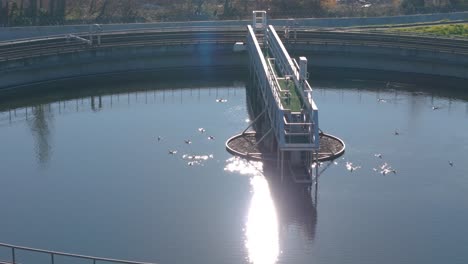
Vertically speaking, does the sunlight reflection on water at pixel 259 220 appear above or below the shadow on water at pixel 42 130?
below

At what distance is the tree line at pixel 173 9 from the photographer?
72125 millimetres

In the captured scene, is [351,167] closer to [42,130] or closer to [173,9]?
[42,130]

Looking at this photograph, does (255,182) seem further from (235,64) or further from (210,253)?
(235,64)

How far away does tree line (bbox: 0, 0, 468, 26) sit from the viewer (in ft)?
237

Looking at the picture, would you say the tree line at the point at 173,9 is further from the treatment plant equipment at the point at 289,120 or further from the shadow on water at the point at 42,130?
the treatment plant equipment at the point at 289,120

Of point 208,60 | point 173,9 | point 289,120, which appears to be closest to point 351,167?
point 289,120

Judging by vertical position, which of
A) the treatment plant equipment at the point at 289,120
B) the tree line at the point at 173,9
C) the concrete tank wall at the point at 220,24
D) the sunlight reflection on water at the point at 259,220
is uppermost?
the tree line at the point at 173,9

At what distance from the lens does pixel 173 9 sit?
81.8 metres

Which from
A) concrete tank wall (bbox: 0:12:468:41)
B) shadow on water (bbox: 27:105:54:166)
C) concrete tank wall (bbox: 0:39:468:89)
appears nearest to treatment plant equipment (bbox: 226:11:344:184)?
shadow on water (bbox: 27:105:54:166)

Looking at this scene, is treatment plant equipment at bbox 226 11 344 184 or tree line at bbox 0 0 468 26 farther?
tree line at bbox 0 0 468 26

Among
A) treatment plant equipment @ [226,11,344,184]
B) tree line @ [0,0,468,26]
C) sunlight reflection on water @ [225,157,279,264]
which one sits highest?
tree line @ [0,0,468,26]

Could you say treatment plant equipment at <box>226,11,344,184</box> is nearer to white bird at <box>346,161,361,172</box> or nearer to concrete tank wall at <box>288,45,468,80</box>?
white bird at <box>346,161,361,172</box>

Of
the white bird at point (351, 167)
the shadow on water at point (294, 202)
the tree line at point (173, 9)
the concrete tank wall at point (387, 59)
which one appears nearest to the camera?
the shadow on water at point (294, 202)

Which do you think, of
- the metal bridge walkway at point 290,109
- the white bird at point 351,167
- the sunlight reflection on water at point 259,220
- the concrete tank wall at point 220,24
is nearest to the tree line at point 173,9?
the concrete tank wall at point 220,24
